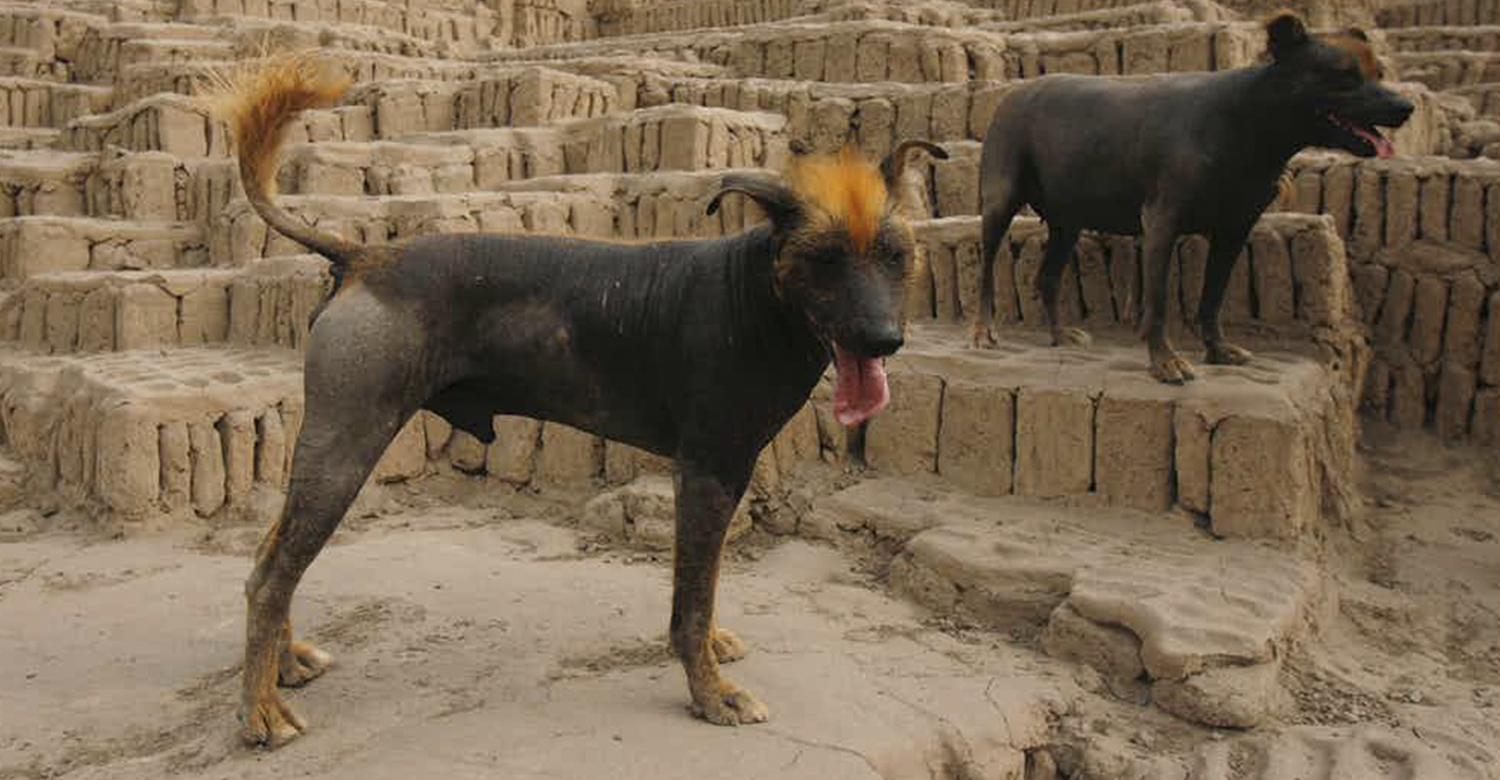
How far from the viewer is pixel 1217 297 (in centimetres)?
490

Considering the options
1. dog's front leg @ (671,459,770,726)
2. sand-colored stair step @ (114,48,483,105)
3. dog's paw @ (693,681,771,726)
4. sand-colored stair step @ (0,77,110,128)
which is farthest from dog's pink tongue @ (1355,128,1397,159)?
sand-colored stair step @ (0,77,110,128)

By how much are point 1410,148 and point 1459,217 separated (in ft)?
5.89

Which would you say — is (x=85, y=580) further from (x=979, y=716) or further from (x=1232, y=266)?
(x=1232, y=266)

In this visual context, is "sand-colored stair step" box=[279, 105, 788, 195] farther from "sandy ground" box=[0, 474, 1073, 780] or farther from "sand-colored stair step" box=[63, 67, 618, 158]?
"sandy ground" box=[0, 474, 1073, 780]

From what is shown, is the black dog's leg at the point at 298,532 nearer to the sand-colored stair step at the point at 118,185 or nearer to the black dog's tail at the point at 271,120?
the black dog's tail at the point at 271,120

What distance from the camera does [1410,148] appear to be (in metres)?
7.35

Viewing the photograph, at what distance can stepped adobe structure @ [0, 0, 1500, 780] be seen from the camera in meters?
3.24

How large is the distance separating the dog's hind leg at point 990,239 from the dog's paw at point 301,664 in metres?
3.38

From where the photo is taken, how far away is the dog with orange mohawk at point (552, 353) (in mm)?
2885

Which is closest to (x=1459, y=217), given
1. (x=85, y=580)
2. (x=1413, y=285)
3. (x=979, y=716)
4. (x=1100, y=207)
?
(x=1413, y=285)

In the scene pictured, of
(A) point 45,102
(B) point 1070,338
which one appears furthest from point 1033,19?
(A) point 45,102

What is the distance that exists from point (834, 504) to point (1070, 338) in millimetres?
1613

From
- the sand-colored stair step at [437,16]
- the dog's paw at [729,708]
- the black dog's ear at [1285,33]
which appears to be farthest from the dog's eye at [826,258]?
the sand-colored stair step at [437,16]

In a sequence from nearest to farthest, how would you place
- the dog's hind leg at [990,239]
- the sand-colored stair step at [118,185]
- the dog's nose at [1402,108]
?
1. the dog's nose at [1402,108]
2. the dog's hind leg at [990,239]
3. the sand-colored stair step at [118,185]
